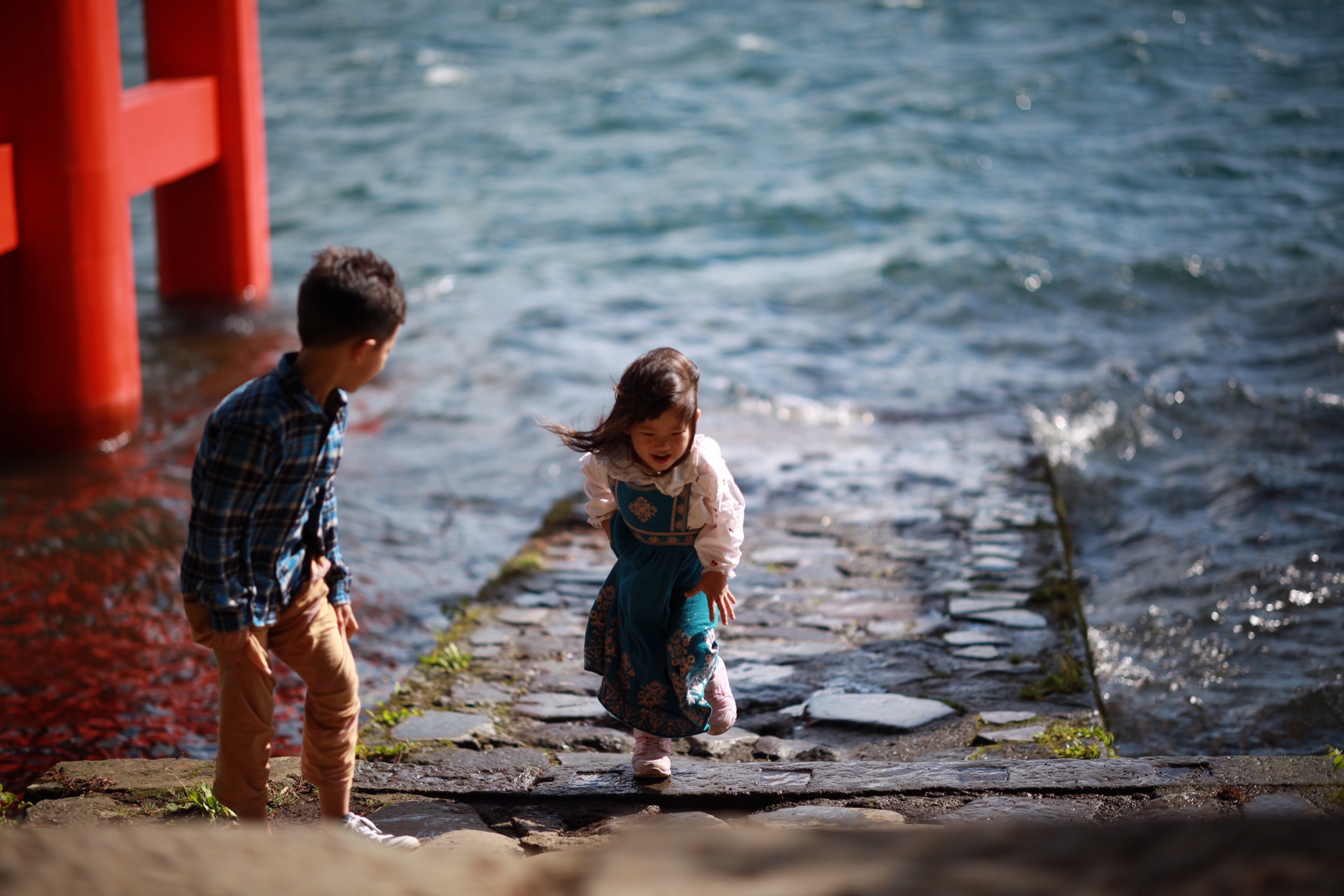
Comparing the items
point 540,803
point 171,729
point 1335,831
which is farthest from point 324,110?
point 1335,831

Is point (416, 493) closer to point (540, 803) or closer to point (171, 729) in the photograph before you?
point (171, 729)

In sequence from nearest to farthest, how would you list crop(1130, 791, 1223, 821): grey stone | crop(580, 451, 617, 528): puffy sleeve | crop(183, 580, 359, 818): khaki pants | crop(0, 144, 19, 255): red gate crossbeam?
crop(183, 580, 359, 818): khaki pants, crop(1130, 791, 1223, 821): grey stone, crop(580, 451, 617, 528): puffy sleeve, crop(0, 144, 19, 255): red gate crossbeam

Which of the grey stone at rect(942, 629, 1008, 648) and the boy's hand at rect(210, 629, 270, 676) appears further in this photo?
the grey stone at rect(942, 629, 1008, 648)

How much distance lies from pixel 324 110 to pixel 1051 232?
16391 mm

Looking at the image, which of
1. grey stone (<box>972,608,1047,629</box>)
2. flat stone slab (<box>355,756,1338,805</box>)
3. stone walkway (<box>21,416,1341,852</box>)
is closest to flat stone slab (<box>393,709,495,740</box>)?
stone walkway (<box>21,416,1341,852</box>)

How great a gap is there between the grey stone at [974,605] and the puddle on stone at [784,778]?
5.89 ft

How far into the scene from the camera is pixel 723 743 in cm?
390

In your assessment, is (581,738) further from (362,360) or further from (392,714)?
(362,360)

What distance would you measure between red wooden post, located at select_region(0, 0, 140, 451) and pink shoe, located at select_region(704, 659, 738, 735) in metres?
6.18

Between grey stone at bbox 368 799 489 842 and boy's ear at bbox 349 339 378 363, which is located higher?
boy's ear at bbox 349 339 378 363

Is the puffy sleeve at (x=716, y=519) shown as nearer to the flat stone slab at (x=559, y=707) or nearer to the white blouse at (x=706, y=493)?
the white blouse at (x=706, y=493)

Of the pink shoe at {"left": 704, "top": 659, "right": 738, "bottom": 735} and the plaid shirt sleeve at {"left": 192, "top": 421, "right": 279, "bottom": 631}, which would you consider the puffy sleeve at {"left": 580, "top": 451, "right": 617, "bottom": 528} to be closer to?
the pink shoe at {"left": 704, "top": 659, "right": 738, "bottom": 735}

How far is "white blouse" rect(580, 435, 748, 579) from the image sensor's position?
330cm

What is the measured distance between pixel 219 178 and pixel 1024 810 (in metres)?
10.6
